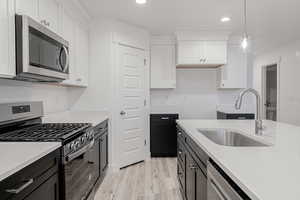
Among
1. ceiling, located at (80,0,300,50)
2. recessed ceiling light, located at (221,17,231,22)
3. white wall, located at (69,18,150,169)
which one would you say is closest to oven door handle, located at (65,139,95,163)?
white wall, located at (69,18,150,169)

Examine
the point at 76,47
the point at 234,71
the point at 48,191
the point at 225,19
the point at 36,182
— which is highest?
the point at 225,19

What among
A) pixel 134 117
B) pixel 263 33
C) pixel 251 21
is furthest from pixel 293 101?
pixel 134 117

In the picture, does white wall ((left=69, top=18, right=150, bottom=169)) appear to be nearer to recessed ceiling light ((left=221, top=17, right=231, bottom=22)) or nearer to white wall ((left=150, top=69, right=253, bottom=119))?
white wall ((left=150, top=69, right=253, bottom=119))

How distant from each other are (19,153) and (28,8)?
1.17m

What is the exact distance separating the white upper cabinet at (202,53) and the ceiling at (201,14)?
0.99 ft

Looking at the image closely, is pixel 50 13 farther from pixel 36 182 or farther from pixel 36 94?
pixel 36 182

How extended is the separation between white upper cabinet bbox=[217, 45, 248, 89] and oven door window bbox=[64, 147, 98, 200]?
3195 millimetres

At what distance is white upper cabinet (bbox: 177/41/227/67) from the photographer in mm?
4258

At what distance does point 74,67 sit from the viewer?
282cm

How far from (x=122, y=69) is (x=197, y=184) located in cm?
243

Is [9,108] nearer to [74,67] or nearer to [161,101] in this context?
[74,67]

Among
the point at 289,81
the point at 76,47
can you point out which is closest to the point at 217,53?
the point at 289,81

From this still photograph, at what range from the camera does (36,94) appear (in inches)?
98.7

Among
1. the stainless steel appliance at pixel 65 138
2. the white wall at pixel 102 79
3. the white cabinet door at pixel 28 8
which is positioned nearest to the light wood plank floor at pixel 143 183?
the white wall at pixel 102 79
